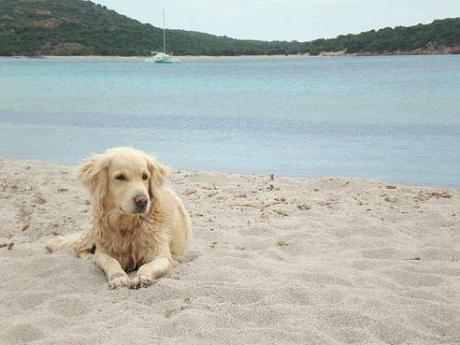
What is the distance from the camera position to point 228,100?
37.4 metres

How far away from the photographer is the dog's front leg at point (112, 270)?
5703 millimetres

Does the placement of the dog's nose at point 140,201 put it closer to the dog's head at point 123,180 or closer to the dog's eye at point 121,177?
the dog's head at point 123,180

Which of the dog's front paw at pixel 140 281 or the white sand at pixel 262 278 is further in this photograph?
the dog's front paw at pixel 140 281

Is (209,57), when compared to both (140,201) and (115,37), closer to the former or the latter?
(115,37)

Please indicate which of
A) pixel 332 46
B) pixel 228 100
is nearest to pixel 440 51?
pixel 332 46

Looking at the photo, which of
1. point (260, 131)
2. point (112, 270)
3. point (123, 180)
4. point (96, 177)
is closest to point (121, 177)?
point (123, 180)

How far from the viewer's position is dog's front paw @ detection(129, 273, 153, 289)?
18.4ft

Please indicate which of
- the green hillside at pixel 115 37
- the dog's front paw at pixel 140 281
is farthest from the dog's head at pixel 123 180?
the green hillside at pixel 115 37

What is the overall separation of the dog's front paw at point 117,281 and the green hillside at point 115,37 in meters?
102

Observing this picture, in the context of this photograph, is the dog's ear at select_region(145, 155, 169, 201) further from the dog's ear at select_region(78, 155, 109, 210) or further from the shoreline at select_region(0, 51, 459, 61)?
the shoreline at select_region(0, 51, 459, 61)

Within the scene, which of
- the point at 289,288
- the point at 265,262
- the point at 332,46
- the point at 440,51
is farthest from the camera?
the point at 332,46

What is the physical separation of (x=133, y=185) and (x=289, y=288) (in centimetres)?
158

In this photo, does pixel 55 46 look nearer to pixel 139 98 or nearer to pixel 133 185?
pixel 139 98

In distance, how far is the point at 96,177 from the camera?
6.04m
